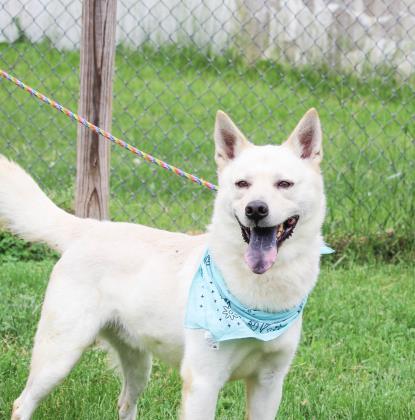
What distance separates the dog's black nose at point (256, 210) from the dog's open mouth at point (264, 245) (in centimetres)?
10

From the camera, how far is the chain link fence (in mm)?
6000

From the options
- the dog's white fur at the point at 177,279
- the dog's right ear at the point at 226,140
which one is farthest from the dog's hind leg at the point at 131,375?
the dog's right ear at the point at 226,140

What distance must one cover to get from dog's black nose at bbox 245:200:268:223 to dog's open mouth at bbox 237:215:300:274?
0.10 meters

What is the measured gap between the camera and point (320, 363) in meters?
4.13

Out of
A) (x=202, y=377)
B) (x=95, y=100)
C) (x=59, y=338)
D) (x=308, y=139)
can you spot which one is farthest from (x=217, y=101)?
(x=202, y=377)

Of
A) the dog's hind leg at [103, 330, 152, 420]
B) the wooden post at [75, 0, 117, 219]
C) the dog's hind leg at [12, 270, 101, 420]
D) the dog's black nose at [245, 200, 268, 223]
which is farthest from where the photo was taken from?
the wooden post at [75, 0, 117, 219]

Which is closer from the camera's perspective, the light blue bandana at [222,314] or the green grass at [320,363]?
the light blue bandana at [222,314]

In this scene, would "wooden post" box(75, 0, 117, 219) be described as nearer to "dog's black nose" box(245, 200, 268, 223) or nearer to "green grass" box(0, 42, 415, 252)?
"green grass" box(0, 42, 415, 252)

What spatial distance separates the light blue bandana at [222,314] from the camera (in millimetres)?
2947

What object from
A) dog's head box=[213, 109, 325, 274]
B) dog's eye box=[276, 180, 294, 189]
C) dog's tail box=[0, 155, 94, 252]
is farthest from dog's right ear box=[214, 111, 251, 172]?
dog's tail box=[0, 155, 94, 252]

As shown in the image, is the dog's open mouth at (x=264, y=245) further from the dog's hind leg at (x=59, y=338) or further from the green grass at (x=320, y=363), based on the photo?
the green grass at (x=320, y=363)

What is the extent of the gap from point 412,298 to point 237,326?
7.50 ft

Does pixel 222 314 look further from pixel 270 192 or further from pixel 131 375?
pixel 131 375

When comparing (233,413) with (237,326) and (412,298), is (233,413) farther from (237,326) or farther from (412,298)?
(412,298)
